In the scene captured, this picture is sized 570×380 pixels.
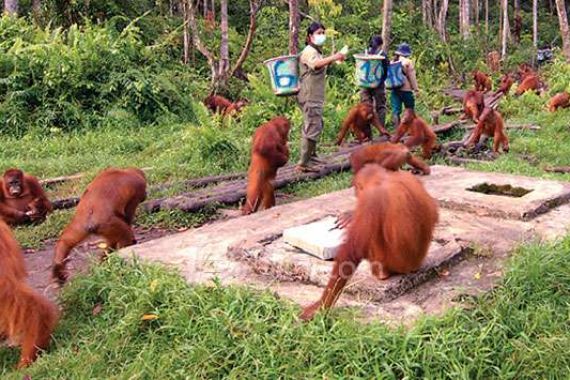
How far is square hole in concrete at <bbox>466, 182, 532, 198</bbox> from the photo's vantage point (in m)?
6.99

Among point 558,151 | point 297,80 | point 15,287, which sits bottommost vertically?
point 558,151

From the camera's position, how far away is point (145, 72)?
15289 millimetres

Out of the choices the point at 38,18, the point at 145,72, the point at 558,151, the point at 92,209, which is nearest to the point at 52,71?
the point at 145,72

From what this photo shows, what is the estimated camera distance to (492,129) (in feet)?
38.4

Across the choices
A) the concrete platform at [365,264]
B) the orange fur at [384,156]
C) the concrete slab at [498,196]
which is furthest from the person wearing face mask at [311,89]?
the orange fur at [384,156]

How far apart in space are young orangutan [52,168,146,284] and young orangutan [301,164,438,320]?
2404 mm

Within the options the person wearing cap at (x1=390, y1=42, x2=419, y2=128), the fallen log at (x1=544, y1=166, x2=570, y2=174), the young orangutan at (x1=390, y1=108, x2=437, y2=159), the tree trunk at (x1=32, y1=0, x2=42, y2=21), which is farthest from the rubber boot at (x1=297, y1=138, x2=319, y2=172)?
the tree trunk at (x1=32, y1=0, x2=42, y2=21)

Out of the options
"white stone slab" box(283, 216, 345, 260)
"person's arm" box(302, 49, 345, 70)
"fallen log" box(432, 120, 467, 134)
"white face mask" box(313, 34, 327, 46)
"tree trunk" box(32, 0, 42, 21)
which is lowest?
"fallen log" box(432, 120, 467, 134)

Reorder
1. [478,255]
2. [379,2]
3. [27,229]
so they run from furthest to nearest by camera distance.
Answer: [379,2] → [27,229] → [478,255]

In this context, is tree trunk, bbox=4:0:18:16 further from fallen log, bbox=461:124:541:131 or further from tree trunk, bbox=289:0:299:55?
fallen log, bbox=461:124:541:131

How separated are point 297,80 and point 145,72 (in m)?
6.63

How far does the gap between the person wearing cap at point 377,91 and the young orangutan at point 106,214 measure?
6.73 meters

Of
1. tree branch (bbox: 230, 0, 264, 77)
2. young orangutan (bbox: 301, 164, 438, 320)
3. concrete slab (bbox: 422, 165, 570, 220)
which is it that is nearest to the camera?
young orangutan (bbox: 301, 164, 438, 320)

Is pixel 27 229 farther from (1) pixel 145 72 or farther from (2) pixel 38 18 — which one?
(2) pixel 38 18
